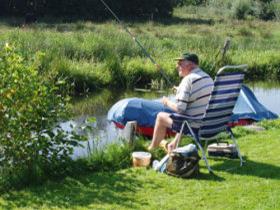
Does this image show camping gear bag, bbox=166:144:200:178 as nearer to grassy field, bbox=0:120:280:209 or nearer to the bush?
grassy field, bbox=0:120:280:209

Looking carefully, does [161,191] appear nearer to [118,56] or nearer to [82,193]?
Result: [82,193]

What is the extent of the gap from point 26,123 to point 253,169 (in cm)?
272

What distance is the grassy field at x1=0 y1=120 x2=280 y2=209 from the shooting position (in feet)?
17.6

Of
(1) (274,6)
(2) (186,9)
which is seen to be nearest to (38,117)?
(1) (274,6)

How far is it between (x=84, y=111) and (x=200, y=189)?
7479 mm

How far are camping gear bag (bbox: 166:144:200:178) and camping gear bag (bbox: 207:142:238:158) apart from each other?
3.14 ft

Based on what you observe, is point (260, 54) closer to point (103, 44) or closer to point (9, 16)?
point (103, 44)

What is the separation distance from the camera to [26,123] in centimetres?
636

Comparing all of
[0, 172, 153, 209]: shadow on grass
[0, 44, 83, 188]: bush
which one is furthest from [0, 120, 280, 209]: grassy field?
[0, 44, 83, 188]: bush

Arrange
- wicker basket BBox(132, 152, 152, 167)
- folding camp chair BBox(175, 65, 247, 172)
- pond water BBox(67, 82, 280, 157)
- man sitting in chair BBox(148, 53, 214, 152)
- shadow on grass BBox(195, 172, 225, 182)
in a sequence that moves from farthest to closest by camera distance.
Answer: pond water BBox(67, 82, 280, 157)
wicker basket BBox(132, 152, 152, 167)
man sitting in chair BBox(148, 53, 214, 152)
folding camp chair BBox(175, 65, 247, 172)
shadow on grass BBox(195, 172, 225, 182)

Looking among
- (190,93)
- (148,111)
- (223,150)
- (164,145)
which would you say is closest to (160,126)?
(164,145)

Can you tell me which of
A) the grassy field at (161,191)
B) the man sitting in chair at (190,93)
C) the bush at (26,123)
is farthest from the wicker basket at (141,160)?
the bush at (26,123)

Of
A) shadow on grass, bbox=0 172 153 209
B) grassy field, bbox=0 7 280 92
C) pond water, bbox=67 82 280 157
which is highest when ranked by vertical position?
shadow on grass, bbox=0 172 153 209

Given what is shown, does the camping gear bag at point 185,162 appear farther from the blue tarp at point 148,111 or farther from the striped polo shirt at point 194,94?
the blue tarp at point 148,111
